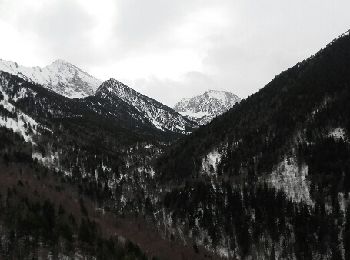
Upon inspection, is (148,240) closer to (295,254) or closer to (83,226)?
(83,226)

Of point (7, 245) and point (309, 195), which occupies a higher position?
point (309, 195)

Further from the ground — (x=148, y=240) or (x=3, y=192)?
(x=3, y=192)

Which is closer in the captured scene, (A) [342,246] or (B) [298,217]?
(A) [342,246]

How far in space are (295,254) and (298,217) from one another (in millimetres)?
14774

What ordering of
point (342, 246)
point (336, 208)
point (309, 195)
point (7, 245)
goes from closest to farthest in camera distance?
point (7, 245)
point (342, 246)
point (336, 208)
point (309, 195)

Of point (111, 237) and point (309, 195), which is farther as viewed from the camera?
point (309, 195)

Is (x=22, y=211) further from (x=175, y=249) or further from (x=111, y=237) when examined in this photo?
(x=175, y=249)

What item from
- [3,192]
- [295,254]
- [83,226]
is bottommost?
[295,254]

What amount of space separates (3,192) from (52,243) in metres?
50.4

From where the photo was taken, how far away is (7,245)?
125562 mm

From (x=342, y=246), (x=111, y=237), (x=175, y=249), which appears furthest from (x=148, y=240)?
(x=342, y=246)

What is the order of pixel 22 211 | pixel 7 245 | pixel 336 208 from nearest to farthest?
pixel 7 245, pixel 22 211, pixel 336 208

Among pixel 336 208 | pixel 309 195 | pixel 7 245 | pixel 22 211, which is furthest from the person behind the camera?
pixel 309 195

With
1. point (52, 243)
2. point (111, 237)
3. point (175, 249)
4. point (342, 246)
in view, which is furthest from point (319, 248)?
point (52, 243)
